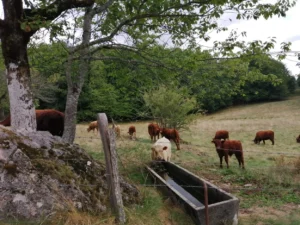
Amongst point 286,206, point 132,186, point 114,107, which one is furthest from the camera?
point 114,107

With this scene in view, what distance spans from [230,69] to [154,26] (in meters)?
2.21

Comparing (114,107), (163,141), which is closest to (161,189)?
(163,141)

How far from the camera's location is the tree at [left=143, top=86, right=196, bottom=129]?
63.6ft

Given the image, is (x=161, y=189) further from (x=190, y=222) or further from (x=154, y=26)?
(x=154, y=26)

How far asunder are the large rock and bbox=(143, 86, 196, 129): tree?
1434cm

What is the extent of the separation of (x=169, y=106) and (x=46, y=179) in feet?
50.9

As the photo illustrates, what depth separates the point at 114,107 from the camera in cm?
2136

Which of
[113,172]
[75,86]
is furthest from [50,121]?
[113,172]

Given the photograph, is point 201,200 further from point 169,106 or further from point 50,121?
point 169,106

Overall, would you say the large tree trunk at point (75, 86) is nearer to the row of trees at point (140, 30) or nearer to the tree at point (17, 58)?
the row of trees at point (140, 30)

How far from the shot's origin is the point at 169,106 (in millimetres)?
19422

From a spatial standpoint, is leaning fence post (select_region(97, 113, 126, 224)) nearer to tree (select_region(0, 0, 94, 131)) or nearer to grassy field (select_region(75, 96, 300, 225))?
grassy field (select_region(75, 96, 300, 225))

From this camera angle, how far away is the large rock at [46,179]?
3.88 m

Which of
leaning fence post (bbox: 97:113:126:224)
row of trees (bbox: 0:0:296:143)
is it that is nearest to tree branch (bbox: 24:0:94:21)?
row of trees (bbox: 0:0:296:143)
